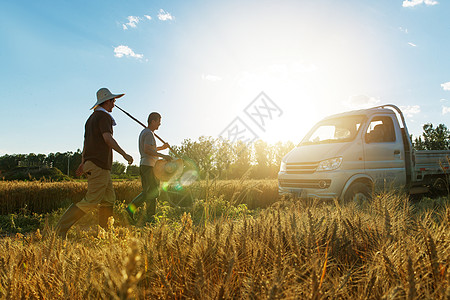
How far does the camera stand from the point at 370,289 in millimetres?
1223

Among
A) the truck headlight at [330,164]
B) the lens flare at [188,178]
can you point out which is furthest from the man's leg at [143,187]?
the truck headlight at [330,164]

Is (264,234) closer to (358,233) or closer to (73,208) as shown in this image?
(358,233)

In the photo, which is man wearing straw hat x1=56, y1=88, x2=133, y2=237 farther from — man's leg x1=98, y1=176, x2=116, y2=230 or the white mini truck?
the white mini truck

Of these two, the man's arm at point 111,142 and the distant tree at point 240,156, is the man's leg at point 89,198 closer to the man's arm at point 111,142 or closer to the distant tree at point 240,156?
the man's arm at point 111,142

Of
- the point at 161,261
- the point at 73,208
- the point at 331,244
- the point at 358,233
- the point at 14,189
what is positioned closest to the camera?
the point at 161,261

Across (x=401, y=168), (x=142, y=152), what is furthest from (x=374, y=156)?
(x=142, y=152)

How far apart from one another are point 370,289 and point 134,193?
30.7 feet

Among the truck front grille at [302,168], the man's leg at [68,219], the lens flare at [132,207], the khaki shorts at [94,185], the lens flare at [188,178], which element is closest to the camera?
the man's leg at [68,219]

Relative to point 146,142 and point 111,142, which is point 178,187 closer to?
point 146,142

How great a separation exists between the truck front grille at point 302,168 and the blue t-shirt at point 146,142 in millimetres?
3076

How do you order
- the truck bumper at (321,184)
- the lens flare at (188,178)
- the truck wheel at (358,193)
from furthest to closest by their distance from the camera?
the lens flare at (188,178) < the truck wheel at (358,193) < the truck bumper at (321,184)

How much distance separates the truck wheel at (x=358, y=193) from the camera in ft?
18.8

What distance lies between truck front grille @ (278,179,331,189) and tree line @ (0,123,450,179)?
96 cm

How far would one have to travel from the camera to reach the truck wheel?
5.73 m
